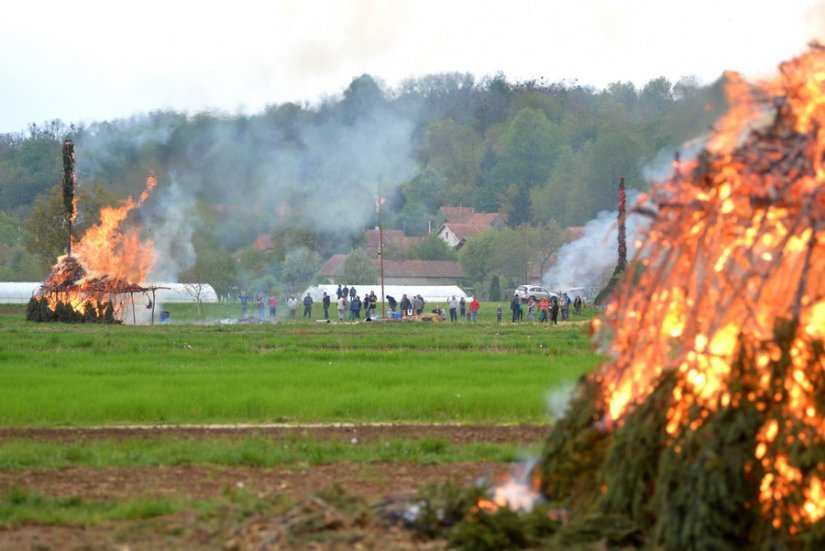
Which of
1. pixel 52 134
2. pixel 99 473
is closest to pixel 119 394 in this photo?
pixel 99 473

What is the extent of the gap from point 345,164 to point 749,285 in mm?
69963

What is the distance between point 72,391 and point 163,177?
42.7 metres

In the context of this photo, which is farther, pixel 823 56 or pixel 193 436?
pixel 193 436

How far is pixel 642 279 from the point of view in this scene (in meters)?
9.90

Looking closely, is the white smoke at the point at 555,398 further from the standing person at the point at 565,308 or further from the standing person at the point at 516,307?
the standing person at the point at 565,308

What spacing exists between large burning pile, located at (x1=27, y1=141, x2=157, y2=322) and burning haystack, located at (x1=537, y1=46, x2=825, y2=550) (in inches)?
1928

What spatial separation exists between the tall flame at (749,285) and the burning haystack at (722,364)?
10 millimetres

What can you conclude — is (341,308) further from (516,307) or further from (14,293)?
(14,293)

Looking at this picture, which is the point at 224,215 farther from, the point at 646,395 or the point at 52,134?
the point at 646,395

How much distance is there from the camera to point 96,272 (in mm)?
59562

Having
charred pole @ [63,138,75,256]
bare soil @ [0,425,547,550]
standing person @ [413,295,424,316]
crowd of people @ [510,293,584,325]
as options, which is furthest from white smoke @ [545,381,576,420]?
charred pole @ [63,138,75,256]

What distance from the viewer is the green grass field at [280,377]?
62.4 feet

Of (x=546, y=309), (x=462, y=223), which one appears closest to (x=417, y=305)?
(x=546, y=309)

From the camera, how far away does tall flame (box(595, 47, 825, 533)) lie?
849 cm
